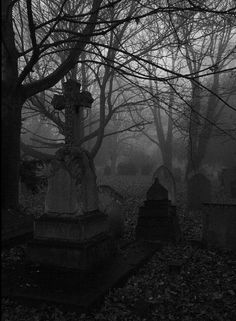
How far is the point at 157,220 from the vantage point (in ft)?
27.3

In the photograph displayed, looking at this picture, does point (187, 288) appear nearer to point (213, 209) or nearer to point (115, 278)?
point (115, 278)

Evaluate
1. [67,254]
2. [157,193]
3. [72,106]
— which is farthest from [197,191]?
[67,254]

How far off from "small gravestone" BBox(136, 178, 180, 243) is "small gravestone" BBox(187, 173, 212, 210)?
4.19 meters

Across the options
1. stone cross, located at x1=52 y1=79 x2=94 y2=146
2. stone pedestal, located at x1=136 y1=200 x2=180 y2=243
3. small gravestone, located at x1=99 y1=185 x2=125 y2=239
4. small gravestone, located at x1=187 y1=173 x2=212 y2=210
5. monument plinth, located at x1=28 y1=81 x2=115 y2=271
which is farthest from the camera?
small gravestone, located at x1=187 y1=173 x2=212 y2=210

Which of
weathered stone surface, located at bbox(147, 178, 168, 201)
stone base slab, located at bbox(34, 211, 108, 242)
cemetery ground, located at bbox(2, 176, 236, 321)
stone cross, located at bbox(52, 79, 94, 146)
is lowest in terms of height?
cemetery ground, located at bbox(2, 176, 236, 321)

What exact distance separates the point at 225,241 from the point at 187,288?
2.63 meters

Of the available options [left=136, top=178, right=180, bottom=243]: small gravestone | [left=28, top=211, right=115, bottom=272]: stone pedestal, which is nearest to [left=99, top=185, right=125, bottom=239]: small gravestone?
[left=136, top=178, right=180, bottom=243]: small gravestone

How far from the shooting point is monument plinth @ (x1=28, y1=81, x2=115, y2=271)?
5.30 m

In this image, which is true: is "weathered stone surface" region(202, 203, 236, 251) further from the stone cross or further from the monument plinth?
the stone cross

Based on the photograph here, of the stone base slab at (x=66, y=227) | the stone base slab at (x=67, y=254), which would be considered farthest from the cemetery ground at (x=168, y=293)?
the stone base slab at (x=66, y=227)

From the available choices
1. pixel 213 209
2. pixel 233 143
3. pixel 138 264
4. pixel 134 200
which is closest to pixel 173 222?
pixel 213 209

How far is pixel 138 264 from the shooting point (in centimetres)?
604

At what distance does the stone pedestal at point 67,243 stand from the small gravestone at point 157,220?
105 inches

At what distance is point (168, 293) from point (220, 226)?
302 cm
